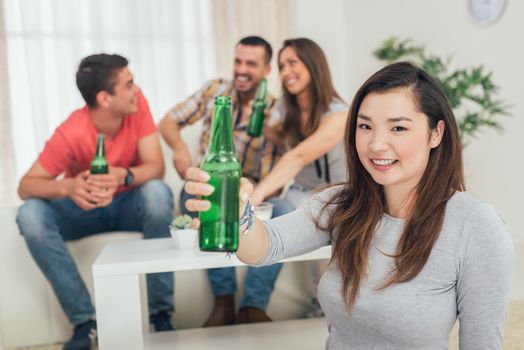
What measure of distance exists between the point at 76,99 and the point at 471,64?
2.84 metres

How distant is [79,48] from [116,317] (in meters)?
3.67

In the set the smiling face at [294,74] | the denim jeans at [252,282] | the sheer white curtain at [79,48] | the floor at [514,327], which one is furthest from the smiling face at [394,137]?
the sheer white curtain at [79,48]

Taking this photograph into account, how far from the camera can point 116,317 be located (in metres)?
1.63

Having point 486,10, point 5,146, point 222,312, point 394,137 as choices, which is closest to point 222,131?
point 394,137

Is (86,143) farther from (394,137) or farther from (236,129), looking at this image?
(394,137)

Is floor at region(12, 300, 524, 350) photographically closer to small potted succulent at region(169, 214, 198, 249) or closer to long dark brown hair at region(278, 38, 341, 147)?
small potted succulent at region(169, 214, 198, 249)

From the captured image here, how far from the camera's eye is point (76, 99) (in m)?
4.97

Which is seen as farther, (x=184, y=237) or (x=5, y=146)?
(x=5, y=146)

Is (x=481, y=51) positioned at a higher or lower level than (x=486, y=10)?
lower

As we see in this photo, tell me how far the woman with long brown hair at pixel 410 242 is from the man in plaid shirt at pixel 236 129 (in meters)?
1.09

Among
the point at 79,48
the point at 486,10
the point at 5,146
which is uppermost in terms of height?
the point at 486,10

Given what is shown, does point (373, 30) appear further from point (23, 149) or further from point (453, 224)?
point (453, 224)

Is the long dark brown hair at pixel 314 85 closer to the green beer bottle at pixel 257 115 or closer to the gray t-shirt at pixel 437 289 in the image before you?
the green beer bottle at pixel 257 115

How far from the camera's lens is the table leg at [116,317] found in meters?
1.62
